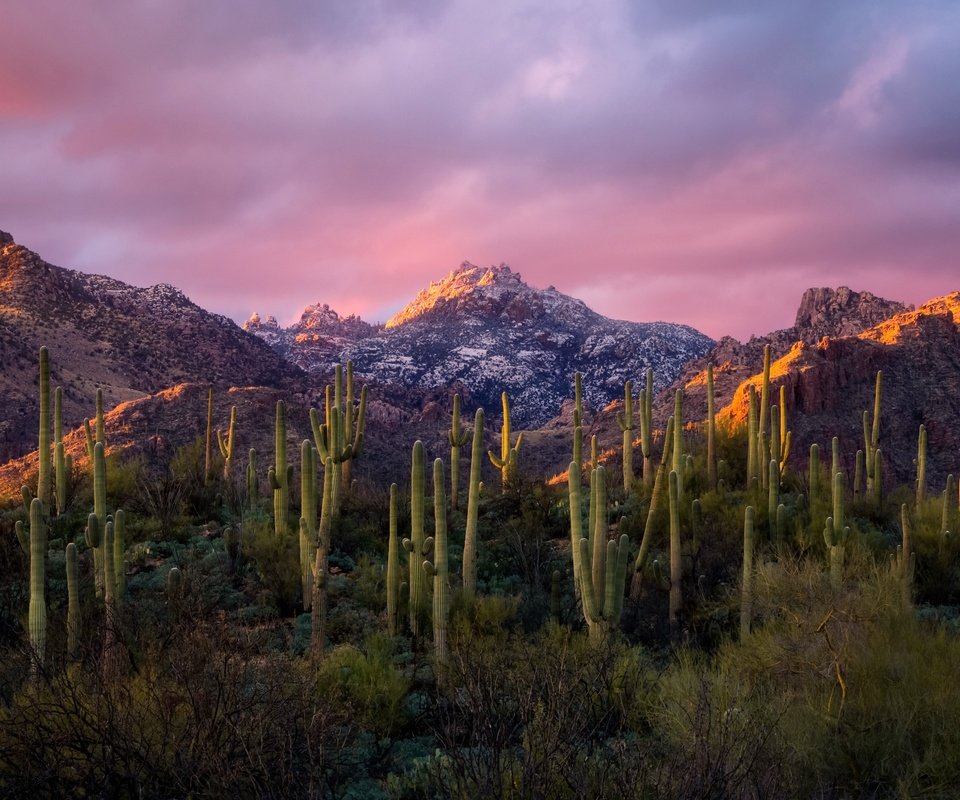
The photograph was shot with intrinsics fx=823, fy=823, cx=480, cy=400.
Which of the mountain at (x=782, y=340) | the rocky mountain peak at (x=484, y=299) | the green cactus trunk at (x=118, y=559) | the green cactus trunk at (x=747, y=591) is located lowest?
the green cactus trunk at (x=747, y=591)

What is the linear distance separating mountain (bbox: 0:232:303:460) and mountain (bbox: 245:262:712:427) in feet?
84.4

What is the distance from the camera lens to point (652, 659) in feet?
34.0

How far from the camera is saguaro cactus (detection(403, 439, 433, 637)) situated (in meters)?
11.0

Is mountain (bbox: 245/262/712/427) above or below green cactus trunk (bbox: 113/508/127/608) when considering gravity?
above

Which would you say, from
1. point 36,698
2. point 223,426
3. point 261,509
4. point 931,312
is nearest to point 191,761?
point 36,698

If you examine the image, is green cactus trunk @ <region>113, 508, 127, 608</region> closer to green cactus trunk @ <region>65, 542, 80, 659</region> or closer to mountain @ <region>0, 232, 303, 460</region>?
green cactus trunk @ <region>65, 542, 80, 659</region>

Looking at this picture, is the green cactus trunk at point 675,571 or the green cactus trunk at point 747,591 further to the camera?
the green cactus trunk at point 675,571

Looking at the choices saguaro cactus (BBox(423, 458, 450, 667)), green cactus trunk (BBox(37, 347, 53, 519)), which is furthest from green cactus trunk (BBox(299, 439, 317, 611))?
green cactus trunk (BBox(37, 347, 53, 519))

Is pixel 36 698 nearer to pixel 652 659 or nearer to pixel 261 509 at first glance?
pixel 652 659

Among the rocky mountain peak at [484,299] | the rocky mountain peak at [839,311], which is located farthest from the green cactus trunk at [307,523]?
the rocky mountain peak at [484,299]

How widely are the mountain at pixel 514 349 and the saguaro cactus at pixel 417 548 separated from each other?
244 ft

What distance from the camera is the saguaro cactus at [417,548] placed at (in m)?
11.0

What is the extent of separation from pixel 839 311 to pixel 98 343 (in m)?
62.8

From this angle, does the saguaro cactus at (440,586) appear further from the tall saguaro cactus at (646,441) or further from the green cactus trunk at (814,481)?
the tall saguaro cactus at (646,441)
